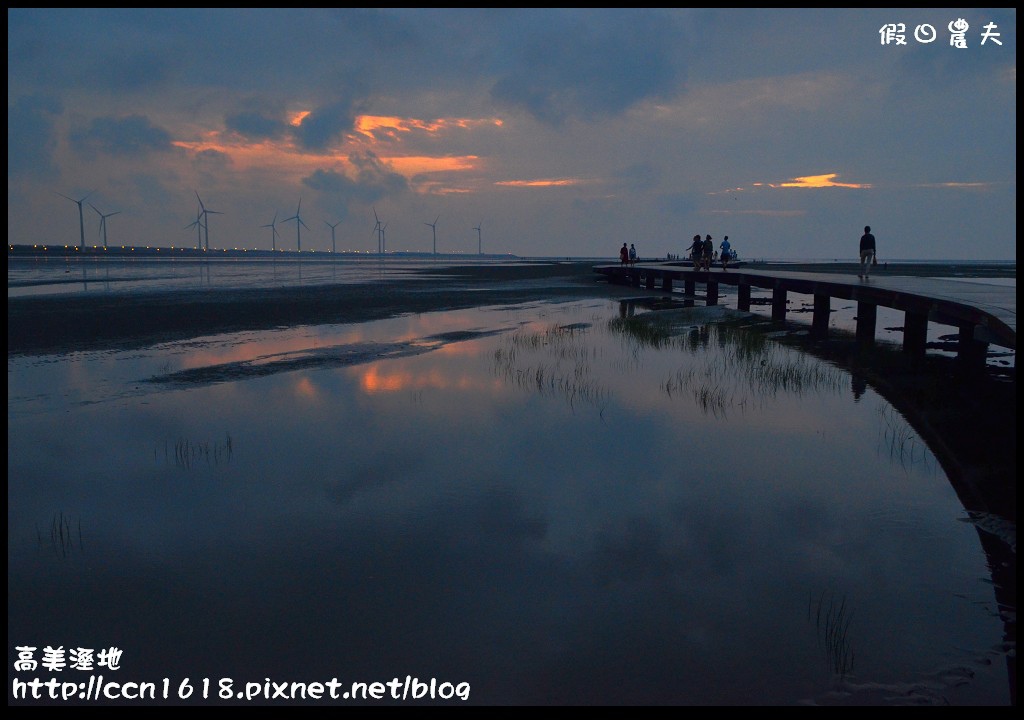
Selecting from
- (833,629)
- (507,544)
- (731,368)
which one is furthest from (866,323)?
(833,629)

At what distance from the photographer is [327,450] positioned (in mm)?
9930

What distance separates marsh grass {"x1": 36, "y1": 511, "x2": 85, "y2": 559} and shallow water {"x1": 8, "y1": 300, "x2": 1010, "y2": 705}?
31 mm

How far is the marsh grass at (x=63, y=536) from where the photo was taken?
263 inches

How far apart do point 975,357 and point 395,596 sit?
513 inches

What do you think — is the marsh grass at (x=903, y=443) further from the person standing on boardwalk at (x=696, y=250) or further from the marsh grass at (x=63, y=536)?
the person standing on boardwalk at (x=696, y=250)

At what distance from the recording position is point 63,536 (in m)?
6.98

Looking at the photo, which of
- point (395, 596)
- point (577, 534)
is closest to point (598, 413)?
point (577, 534)

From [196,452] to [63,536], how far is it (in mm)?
2802

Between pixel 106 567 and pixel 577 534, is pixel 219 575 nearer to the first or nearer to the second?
pixel 106 567

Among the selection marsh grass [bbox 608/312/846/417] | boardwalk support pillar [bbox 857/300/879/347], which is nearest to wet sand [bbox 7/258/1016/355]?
marsh grass [bbox 608/312/846/417]

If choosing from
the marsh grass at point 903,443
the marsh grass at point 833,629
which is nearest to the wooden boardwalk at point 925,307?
the marsh grass at point 903,443

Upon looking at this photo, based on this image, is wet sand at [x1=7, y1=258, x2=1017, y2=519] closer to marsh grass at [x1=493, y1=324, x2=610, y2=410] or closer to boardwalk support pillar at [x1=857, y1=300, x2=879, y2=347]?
boardwalk support pillar at [x1=857, y1=300, x2=879, y2=347]

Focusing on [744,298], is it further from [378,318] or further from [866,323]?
[378,318]

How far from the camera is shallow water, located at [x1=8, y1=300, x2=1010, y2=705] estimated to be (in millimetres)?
4875
